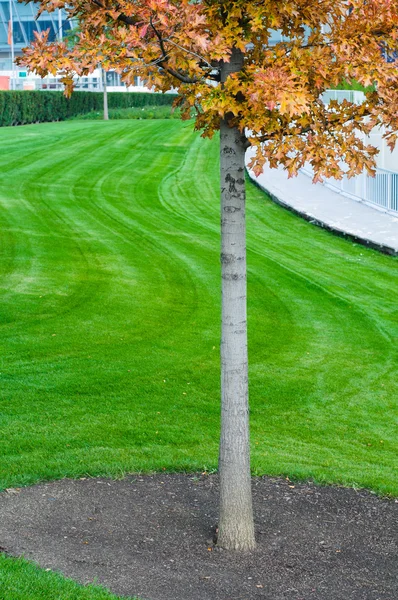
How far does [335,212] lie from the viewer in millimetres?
20609

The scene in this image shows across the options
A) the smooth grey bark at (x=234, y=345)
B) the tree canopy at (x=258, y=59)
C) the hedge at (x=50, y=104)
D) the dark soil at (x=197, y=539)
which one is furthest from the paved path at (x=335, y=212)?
the hedge at (x=50, y=104)

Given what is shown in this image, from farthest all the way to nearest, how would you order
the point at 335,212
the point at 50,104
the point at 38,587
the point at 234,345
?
the point at 50,104 → the point at 335,212 → the point at 234,345 → the point at 38,587

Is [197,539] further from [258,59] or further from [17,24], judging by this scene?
[17,24]

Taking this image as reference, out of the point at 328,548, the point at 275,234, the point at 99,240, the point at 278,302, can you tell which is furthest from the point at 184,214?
A: the point at 328,548

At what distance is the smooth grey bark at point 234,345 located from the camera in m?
5.23

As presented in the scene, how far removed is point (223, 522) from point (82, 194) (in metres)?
17.4

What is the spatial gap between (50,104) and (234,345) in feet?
152

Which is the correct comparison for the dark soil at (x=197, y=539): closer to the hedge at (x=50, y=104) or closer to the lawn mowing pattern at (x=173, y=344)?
the lawn mowing pattern at (x=173, y=344)

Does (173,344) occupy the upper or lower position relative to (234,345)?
lower

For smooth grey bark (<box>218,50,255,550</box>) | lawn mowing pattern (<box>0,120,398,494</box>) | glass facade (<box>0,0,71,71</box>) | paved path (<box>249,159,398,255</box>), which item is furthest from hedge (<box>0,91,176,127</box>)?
smooth grey bark (<box>218,50,255,550</box>)

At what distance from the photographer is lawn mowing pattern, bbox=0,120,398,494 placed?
272 inches

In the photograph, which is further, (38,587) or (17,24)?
(17,24)

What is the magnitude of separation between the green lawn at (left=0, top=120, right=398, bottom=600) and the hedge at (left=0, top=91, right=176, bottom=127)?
25.2 metres

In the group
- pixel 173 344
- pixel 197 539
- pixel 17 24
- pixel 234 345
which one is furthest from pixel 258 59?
pixel 17 24
